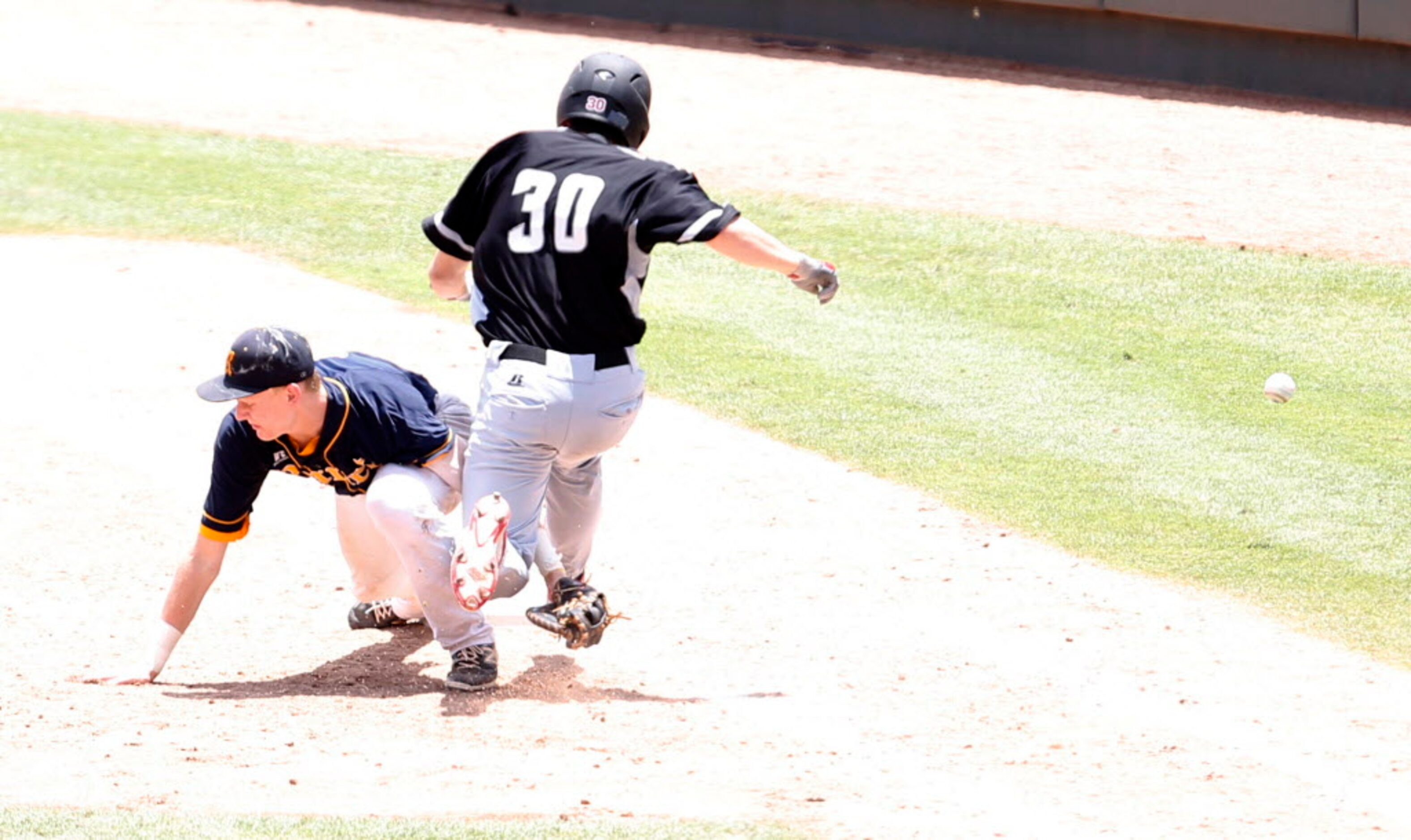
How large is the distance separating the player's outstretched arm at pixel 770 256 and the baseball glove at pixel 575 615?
1176 mm

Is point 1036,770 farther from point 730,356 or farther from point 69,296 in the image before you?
point 69,296

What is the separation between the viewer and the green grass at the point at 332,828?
458cm

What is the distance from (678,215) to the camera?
17.8 feet

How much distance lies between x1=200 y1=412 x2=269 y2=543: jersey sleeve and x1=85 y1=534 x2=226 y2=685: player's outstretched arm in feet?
0.17

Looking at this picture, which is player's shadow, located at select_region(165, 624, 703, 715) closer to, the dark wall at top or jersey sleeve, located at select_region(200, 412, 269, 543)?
jersey sleeve, located at select_region(200, 412, 269, 543)

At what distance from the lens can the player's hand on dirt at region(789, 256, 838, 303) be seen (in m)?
5.50

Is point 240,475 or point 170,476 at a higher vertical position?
point 240,475

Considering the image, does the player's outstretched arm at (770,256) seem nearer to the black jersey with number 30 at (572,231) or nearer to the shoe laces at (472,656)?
the black jersey with number 30 at (572,231)

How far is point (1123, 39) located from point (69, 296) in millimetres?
10780

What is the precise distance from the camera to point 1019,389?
9.98 metres

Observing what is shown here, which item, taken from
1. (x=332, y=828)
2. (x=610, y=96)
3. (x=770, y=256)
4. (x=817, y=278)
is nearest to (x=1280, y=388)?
(x=817, y=278)

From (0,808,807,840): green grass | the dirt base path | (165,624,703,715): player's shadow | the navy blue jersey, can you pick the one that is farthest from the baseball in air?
(0,808,807,840): green grass

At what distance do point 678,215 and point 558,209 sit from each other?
0.37 meters

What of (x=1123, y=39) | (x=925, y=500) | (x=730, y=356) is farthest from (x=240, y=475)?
(x=1123, y=39)
